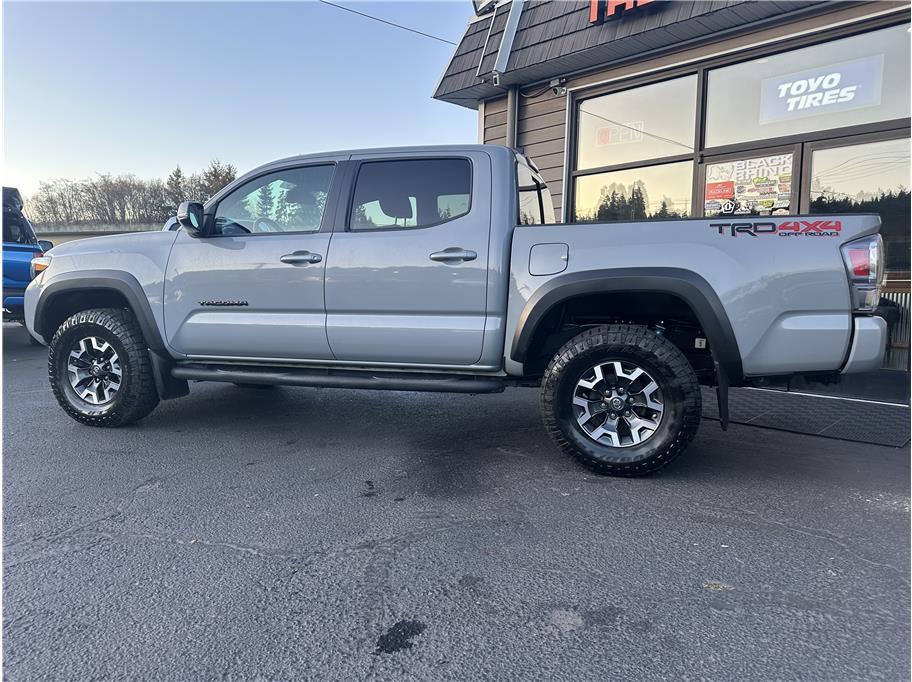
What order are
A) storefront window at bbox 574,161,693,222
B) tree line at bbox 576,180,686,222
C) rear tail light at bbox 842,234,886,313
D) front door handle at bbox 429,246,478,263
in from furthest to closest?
tree line at bbox 576,180,686,222
storefront window at bbox 574,161,693,222
front door handle at bbox 429,246,478,263
rear tail light at bbox 842,234,886,313

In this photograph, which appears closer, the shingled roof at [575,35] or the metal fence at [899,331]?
the metal fence at [899,331]

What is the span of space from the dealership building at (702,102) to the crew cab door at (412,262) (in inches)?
121

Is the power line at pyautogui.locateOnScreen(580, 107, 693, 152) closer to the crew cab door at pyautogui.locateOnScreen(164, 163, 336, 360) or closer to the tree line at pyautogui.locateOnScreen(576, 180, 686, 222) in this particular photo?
the tree line at pyautogui.locateOnScreen(576, 180, 686, 222)

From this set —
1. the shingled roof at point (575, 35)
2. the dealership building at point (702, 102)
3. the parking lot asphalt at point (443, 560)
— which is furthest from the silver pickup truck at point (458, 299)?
the shingled roof at point (575, 35)

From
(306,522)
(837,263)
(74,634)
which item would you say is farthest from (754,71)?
(74,634)

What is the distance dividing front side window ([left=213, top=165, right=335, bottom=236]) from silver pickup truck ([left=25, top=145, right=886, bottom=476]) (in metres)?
0.01

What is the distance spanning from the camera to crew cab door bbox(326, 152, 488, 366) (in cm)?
360

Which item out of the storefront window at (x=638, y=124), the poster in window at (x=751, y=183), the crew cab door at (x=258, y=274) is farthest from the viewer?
the storefront window at (x=638, y=124)

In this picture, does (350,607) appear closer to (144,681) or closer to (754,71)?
(144,681)

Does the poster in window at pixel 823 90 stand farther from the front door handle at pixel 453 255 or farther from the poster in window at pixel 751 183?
the front door handle at pixel 453 255

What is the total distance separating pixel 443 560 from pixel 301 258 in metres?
2.23

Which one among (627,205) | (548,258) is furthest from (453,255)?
(627,205)

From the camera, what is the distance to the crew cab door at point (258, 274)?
153 inches

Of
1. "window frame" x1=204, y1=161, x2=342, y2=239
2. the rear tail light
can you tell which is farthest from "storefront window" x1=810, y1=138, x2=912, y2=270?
"window frame" x1=204, y1=161, x2=342, y2=239
